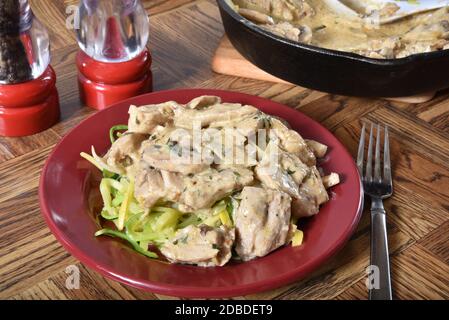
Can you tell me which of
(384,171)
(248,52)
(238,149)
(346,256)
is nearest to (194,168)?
(238,149)

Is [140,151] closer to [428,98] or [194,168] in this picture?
[194,168]

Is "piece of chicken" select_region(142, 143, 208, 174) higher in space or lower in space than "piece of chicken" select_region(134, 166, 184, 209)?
higher

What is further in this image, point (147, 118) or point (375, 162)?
point (375, 162)

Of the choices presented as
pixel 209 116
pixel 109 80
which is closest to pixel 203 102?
pixel 209 116

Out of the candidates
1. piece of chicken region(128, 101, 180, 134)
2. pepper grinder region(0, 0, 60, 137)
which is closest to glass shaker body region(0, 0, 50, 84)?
pepper grinder region(0, 0, 60, 137)

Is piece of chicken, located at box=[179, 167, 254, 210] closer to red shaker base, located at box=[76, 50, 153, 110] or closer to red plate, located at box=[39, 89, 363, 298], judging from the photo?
red plate, located at box=[39, 89, 363, 298]

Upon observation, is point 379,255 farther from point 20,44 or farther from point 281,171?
point 20,44

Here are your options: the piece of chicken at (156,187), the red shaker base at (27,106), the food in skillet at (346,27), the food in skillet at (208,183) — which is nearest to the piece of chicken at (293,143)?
the food in skillet at (208,183)
